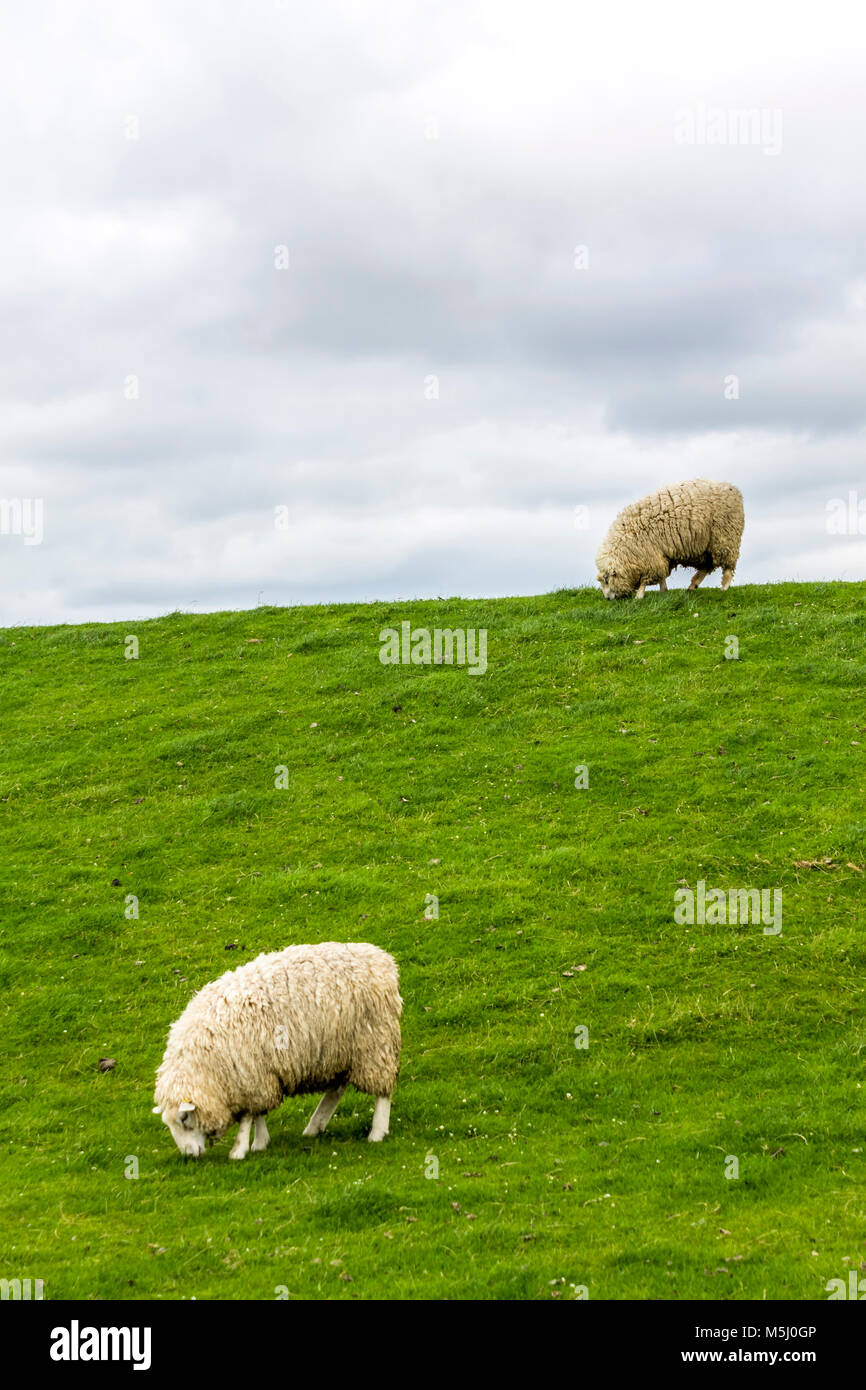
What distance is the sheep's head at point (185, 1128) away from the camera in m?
12.3

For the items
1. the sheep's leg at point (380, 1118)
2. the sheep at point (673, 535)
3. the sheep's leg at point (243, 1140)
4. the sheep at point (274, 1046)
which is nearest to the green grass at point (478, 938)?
the sheep's leg at point (380, 1118)

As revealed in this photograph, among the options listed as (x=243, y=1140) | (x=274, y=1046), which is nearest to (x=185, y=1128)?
(x=243, y=1140)

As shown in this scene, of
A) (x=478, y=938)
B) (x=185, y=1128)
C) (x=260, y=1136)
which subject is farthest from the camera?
(x=478, y=938)

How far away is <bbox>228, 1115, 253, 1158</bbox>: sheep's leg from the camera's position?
12.4 meters

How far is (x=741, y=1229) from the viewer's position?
31.7 ft

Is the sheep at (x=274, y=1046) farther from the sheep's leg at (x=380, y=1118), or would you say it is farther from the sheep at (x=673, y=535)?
the sheep at (x=673, y=535)

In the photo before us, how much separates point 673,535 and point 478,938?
60.9 ft

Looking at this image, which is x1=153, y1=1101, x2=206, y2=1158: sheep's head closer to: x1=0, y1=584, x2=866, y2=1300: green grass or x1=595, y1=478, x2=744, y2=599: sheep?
x1=0, y1=584, x2=866, y2=1300: green grass

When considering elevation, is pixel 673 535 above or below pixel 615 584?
above

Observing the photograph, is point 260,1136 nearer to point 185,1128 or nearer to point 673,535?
point 185,1128

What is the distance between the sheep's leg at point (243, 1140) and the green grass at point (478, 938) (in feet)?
1.30

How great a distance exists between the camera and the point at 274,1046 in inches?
485

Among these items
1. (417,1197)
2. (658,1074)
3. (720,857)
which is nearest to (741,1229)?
(417,1197)
